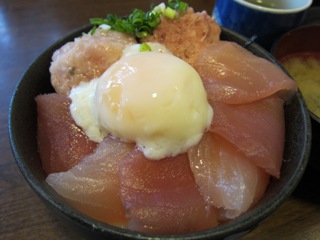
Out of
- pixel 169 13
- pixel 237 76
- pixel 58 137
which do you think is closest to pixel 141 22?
pixel 169 13

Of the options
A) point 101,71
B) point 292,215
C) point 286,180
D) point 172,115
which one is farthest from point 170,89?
point 292,215

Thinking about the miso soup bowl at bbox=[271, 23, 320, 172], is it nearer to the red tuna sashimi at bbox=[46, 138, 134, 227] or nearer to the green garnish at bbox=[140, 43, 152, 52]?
the green garnish at bbox=[140, 43, 152, 52]

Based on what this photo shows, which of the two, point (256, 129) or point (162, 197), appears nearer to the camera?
point (162, 197)

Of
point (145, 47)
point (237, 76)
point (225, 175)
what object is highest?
point (145, 47)

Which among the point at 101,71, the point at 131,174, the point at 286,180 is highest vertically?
the point at 101,71

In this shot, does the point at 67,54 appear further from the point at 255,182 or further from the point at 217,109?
the point at 255,182

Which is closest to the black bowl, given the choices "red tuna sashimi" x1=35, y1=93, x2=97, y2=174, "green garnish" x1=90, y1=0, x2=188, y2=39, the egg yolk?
"red tuna sashimi" x1=35, y1=93, x2=97, y2=174

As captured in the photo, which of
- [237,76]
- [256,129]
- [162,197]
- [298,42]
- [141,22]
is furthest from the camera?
[298,42]

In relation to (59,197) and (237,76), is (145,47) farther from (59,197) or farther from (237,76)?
(59,197)

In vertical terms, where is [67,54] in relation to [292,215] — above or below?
above
